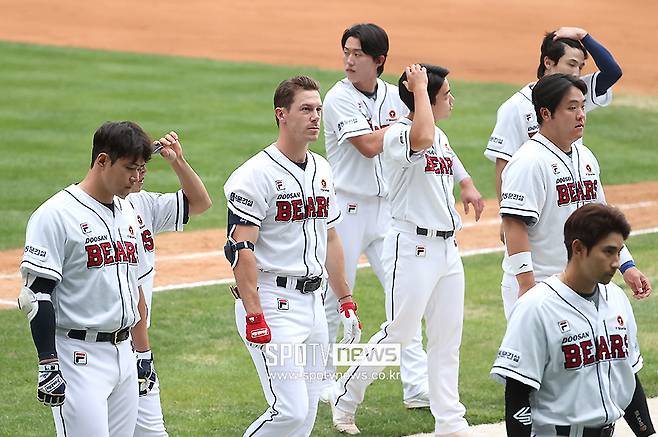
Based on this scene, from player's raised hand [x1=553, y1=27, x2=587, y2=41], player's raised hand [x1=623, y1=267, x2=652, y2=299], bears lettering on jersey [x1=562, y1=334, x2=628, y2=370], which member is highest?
player's raised hand [x1=553, y1=27, x2=587, y2=41]

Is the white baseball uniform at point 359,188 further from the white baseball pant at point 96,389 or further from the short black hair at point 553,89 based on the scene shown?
the white baseball pant at point 96,389

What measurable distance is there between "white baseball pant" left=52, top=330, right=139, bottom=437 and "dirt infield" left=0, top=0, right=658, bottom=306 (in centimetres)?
1756

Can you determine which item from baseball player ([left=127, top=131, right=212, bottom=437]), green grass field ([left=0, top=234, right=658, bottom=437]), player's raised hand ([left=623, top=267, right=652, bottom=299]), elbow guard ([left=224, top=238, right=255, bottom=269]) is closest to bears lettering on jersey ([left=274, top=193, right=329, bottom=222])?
elbow guard ([left=224, top=238, right=255, bottom=269])

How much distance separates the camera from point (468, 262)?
11.9 metres

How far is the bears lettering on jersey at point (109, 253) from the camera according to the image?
5.14m

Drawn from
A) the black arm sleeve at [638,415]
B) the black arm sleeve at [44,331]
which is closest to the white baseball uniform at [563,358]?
the black arm sleeve at [638,415]

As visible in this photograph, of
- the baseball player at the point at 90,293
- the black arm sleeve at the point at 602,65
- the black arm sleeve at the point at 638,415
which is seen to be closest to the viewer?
the black arm sleeve at the point at 638,415

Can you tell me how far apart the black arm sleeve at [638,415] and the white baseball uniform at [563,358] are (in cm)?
13

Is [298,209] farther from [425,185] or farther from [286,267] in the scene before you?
[425,185]

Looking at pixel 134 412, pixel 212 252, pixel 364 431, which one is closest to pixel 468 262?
pixel 212 252

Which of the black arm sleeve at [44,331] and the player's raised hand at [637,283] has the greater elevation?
Answer: the player's raised hand at [637,283]

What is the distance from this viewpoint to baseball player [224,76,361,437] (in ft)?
19.0

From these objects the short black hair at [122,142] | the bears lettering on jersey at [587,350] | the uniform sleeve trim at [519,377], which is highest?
the short black hair at [122,142]

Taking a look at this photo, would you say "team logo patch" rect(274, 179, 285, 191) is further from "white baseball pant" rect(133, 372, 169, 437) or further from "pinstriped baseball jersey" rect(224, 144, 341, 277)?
"white baseball pant" rect(133, 372, 169, 437)
